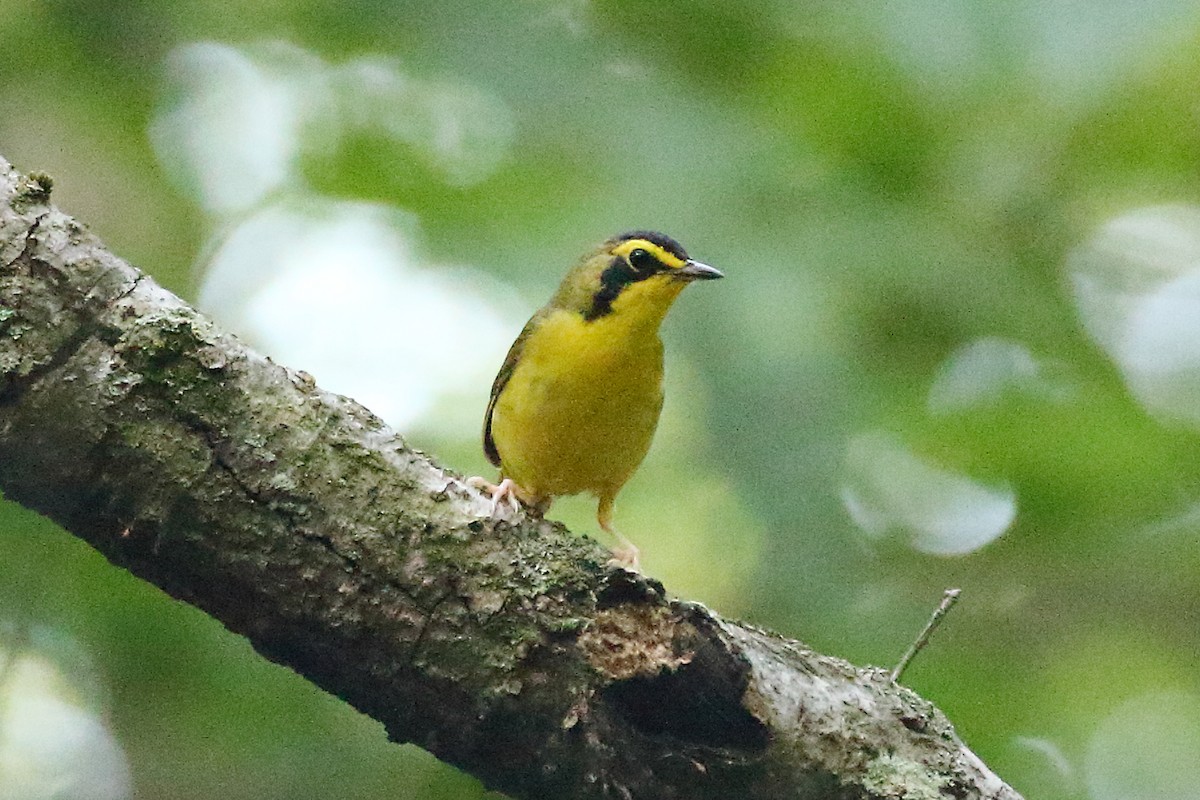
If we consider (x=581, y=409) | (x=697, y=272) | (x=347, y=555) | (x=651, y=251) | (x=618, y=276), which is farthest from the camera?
(x=618, y=276)

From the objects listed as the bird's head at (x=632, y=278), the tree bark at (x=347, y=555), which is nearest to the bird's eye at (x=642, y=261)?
the bird's head at (x=632, y=278)

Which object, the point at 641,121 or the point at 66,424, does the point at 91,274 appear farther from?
the point at 641,121

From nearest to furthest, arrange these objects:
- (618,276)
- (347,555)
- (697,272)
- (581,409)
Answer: (347,555)
(581,409)
(697,272)
(618,276)

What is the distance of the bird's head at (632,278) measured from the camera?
5.41 meters

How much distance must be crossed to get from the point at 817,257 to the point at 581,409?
1.32m

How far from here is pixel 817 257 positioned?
5496mm

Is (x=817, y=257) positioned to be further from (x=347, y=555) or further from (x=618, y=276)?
(x=347, y=555)

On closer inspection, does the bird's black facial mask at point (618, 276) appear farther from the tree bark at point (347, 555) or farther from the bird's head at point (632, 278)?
the tree bark at point (347, 555)

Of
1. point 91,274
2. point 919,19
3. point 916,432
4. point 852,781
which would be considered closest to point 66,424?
point 91,274

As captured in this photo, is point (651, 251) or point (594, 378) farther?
point (651, 251)

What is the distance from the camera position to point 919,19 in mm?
5293

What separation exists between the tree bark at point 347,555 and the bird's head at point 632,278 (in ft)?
8.35

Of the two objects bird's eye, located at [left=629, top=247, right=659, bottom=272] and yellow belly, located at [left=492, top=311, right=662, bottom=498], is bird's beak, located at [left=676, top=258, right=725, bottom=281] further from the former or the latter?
yellow belly, located at [left=492, top=311, right=662, bottom=498]

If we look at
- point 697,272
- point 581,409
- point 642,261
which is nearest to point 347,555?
point 581,409
